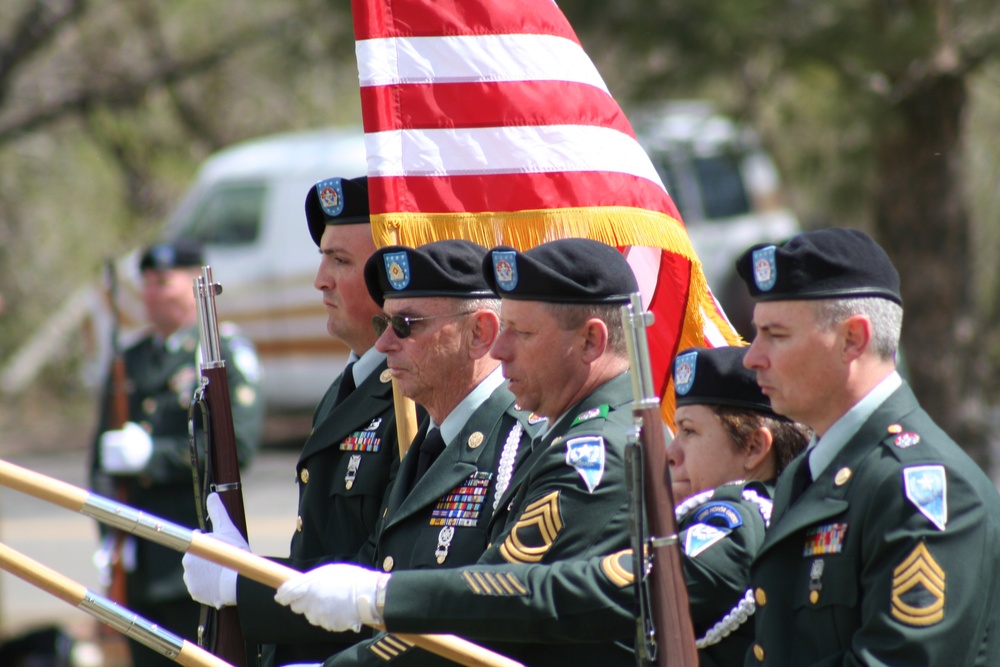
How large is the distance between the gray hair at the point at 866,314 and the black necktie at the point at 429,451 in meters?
1.15

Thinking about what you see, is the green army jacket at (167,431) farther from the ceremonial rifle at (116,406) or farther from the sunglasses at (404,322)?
the sunglasses at (404,322)

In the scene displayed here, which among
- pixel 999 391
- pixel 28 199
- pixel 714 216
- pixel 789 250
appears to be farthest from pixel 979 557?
pixel 28 199

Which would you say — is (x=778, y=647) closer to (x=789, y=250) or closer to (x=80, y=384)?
(x=789, y=250)

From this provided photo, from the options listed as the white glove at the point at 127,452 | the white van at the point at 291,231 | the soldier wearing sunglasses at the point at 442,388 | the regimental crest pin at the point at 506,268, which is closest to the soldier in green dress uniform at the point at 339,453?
the soldier wearing sunglasses at the point at 442,388

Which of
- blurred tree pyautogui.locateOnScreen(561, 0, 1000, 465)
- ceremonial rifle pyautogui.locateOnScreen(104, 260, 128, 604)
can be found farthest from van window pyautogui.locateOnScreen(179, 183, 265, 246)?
ceremonial rifle pyautogui.locateOnScreen(104, 260, 128, 604)

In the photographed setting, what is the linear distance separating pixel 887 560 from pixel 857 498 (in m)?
0.14

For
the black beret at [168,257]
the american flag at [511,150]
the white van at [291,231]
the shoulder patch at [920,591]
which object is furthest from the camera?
the white van at [291,231]

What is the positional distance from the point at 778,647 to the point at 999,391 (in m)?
12.5

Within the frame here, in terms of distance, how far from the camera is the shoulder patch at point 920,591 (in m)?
2.41

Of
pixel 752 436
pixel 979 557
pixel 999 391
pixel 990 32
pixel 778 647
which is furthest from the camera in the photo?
pixel 999 391

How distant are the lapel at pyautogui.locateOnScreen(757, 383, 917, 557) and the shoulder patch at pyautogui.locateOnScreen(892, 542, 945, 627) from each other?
0.18 metres

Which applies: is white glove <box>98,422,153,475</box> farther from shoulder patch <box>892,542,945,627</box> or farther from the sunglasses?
shoulder patch <box>892,542,945,627</box>

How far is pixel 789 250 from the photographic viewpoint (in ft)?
8.81

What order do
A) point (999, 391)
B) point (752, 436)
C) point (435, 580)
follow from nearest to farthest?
point (435, 580) < point (752, 436) < point (999, 391)
